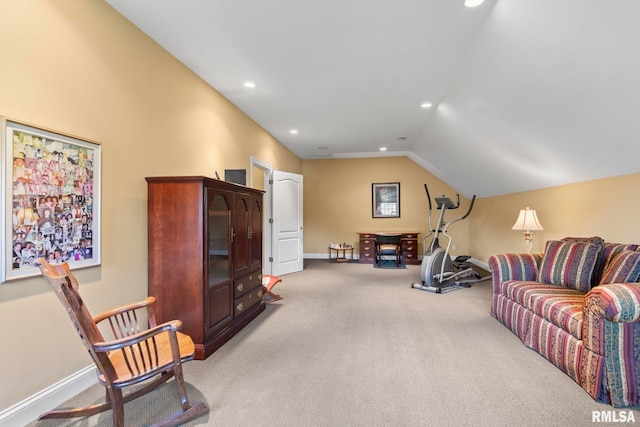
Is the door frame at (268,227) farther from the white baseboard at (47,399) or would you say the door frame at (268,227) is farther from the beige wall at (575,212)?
the beige wall at (575,212)

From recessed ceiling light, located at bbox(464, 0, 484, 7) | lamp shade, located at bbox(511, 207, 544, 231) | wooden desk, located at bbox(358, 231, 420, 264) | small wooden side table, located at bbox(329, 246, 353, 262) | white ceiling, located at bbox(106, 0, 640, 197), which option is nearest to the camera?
white ceiling, located at bbox(106, 0, 640, 197)

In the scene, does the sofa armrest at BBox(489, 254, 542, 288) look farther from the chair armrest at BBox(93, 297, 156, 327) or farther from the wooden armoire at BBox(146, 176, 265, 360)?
the chair armrest at BBox(93, 297, 156, 327)

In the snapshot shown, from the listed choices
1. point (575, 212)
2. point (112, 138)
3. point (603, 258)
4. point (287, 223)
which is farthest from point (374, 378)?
point (287, 223)

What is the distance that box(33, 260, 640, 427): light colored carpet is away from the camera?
180 centimetres

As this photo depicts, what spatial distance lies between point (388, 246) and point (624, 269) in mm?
5114

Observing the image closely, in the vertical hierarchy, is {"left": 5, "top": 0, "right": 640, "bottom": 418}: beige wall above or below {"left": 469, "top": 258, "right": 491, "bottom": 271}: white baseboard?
above

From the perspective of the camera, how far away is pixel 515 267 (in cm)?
333

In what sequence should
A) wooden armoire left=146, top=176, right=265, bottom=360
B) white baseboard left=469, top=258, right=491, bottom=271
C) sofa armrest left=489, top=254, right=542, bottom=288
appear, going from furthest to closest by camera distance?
white baseboard left=469, top=258, right=491, bottom=271 < sofa armrest left=489, top=254, right=542, bottom=288 < wooden armoire left=146, top=176, right=265, bottom=360

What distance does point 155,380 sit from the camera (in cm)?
217

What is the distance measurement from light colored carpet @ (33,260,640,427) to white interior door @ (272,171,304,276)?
232 centimetres

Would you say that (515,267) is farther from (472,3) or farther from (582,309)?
(472,3)

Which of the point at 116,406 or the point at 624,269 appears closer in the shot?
the point at 116,406

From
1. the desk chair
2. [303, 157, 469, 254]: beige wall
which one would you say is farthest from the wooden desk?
[303, 157, 469, 254]: beige wall

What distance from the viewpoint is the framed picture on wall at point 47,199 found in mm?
1697
